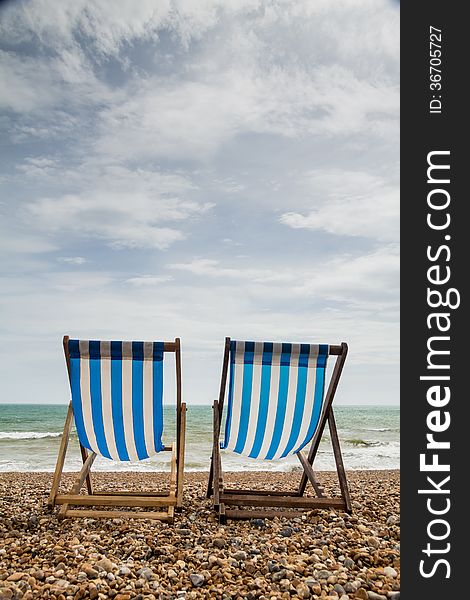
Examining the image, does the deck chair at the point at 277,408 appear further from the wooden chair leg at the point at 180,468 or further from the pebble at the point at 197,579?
the pebble at the point at 197,579

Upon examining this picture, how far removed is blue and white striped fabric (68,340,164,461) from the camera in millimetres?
3557

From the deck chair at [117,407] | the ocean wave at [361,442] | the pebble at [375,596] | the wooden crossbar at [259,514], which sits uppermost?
the deck chair at [117,407]

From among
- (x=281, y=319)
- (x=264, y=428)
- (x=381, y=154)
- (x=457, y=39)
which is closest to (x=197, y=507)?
(x=264, y=428)

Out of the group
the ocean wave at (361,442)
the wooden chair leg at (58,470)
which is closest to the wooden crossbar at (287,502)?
Answer: the wooden chair leg at (58,470)

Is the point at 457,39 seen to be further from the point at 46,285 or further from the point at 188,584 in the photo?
the point at 46,285

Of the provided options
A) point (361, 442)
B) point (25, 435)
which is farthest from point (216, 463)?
point (25, 435)

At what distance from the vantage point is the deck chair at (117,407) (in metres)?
3.47

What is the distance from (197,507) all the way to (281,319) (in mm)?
15576

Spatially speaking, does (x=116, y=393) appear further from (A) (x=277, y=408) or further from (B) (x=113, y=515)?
(A) (x=277, y=408)

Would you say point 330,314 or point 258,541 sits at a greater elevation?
point 330,314

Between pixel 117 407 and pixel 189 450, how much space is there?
792 centimetres

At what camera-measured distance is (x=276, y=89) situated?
883 cm

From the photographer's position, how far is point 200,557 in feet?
8.93

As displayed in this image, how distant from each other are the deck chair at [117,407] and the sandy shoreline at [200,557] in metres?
0.14
